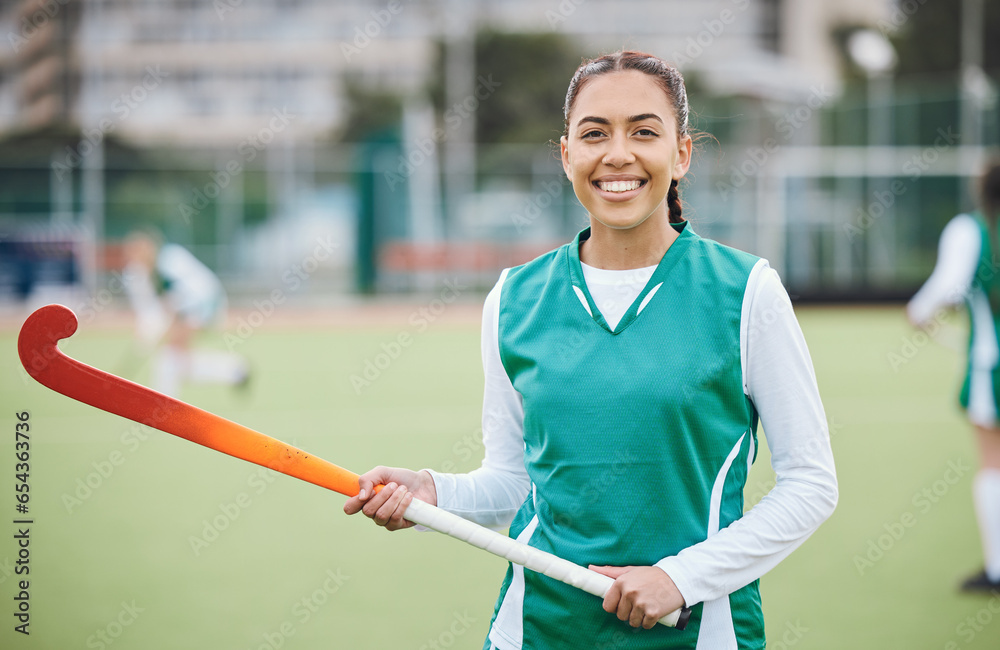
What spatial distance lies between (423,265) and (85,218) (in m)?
7.16

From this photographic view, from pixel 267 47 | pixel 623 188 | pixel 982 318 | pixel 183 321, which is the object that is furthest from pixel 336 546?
pixel 267 47

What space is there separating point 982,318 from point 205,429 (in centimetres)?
430

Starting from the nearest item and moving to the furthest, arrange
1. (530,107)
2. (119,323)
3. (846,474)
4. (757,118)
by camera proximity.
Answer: (846,474) → (119,323) → (757,118) → (530,107)

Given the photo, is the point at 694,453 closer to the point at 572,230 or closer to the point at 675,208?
the point at 675,208

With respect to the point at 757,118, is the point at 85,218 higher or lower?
lower

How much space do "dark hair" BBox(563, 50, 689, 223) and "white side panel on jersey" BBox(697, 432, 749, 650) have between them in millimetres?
712

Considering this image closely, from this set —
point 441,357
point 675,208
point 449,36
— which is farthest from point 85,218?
point 449,36

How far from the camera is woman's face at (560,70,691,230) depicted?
199 cm

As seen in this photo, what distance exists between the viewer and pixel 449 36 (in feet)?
143

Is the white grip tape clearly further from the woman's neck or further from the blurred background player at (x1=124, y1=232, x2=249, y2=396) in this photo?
the blurred background player at (x1=124, y1=232, x2=249, y2=396)

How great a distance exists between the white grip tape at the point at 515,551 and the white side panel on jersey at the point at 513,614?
56 mm

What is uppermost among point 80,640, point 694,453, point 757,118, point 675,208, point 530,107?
point 530,107

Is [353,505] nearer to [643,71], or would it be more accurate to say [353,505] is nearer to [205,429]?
[205,429]

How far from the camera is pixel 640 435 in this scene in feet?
6.15
